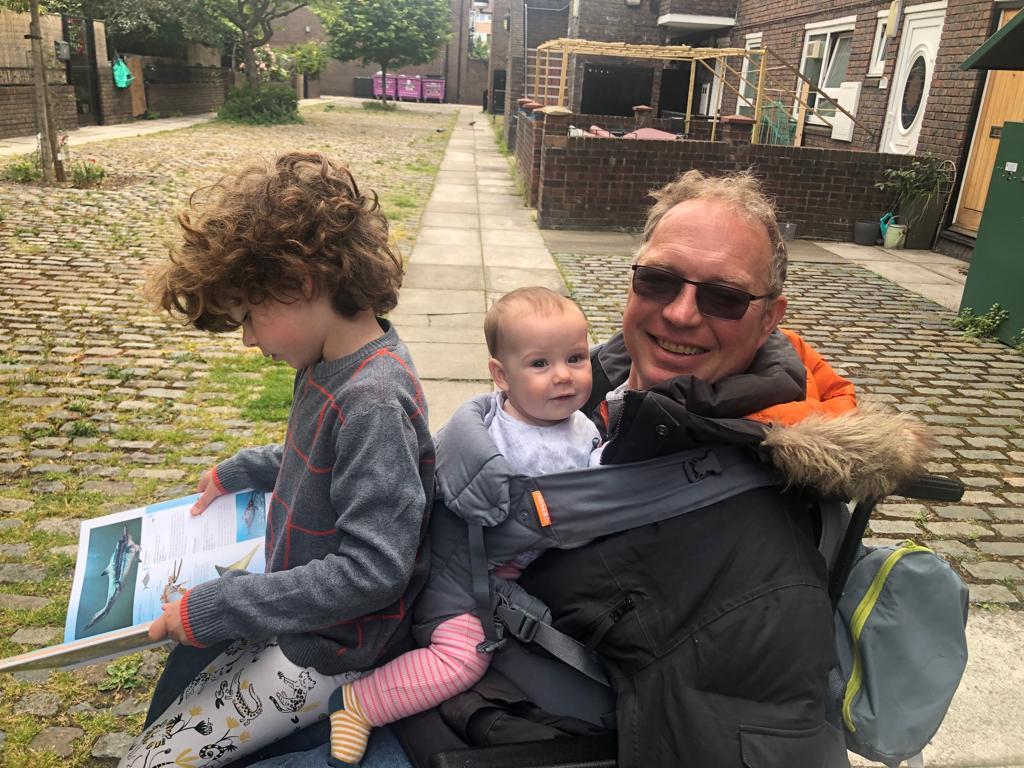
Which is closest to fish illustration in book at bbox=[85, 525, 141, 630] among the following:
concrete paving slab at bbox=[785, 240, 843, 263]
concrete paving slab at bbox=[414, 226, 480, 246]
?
concrete paving slab at bbox=[414, 226, 480, 246]

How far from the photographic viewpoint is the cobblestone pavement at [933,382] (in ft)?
13.5

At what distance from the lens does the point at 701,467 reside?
1.58 metres

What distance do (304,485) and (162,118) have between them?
30080 millimetres

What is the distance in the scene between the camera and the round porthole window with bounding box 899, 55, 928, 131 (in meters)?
12.3

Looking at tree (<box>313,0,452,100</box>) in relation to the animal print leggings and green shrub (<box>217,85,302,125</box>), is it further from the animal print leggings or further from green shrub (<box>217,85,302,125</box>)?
the animal print leggings

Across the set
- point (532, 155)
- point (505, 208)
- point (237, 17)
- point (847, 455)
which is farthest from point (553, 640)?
point (237, 17)

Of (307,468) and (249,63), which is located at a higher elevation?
(249,63)

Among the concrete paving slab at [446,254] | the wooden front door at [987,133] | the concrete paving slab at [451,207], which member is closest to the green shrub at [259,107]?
the concrete paving slab at [451,207]

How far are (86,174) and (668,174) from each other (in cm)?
912

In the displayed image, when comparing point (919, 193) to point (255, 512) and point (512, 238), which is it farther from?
point (255, 512)

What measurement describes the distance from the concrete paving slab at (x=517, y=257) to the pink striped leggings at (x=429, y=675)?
791 cm

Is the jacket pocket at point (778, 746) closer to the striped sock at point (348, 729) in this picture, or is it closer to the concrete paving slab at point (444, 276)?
the striped sock at point (348, 729)

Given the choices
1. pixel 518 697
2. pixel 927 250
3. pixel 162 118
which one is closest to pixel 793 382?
pixel 518 697

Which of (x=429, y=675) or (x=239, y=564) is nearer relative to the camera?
(x=429, y=675)
